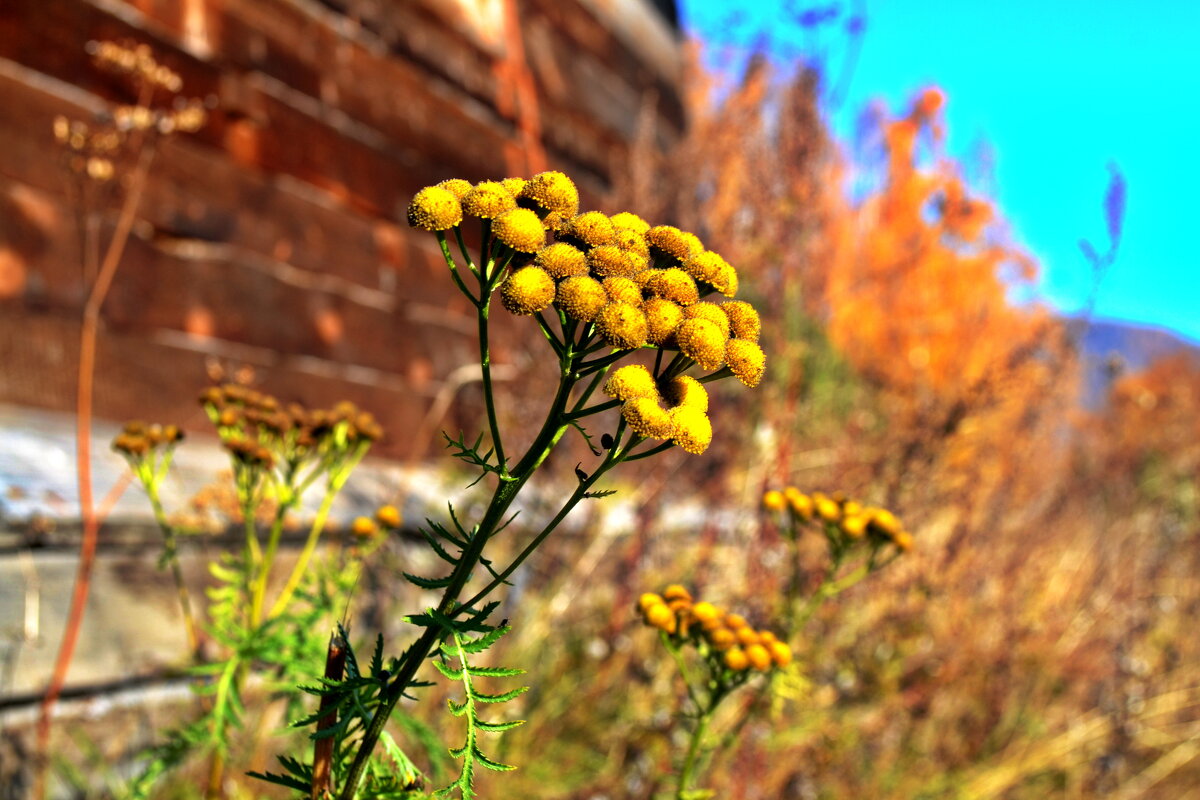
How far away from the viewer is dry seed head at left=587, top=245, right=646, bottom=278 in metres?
0.95

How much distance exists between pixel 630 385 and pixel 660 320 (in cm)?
7

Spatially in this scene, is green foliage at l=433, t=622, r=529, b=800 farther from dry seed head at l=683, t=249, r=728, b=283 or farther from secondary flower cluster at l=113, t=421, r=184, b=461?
secondary flower cluster at l=113, t=421, r=184, b=461

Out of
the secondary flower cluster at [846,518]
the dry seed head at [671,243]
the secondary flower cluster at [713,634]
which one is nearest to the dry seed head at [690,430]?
the dry seed head at [671,243]

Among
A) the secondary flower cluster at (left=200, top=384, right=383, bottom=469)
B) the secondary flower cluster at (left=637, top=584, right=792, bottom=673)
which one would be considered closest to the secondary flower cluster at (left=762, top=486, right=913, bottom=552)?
the secondary flower cluster at (left=637, top=584, right=792, bottom=673)

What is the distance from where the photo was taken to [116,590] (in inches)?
91.1

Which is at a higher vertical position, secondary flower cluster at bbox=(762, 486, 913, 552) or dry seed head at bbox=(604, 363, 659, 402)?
dry seed head at bbox=(604, 363, 659, 402)

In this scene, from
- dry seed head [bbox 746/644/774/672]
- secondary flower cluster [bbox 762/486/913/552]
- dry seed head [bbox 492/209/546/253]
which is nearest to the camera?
dry seed head [bbox 492/209/546/253]

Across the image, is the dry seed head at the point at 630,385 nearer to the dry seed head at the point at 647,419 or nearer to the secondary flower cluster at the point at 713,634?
the dry seed head at the point at 647,419

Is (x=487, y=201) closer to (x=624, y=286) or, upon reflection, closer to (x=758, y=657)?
(x=624, y=286)

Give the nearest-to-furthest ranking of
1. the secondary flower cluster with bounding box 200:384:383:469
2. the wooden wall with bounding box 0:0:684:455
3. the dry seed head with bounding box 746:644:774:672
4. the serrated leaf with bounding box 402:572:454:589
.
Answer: the serrated leaf with bounding box 402:572:454:589 < the dry seed head with bounding box 746:644:774:672 < the secondary flower cluster with bounding box 200:384:383:469 < the wooden wall with bounding box 0:0:684:455

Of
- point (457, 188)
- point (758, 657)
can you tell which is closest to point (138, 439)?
point (457, 188)

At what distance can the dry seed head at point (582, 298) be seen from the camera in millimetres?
900

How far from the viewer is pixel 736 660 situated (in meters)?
1.52

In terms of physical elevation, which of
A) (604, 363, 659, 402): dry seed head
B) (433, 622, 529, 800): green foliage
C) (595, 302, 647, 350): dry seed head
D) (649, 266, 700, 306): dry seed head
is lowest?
(433, 622, 529, 800): green foliage
